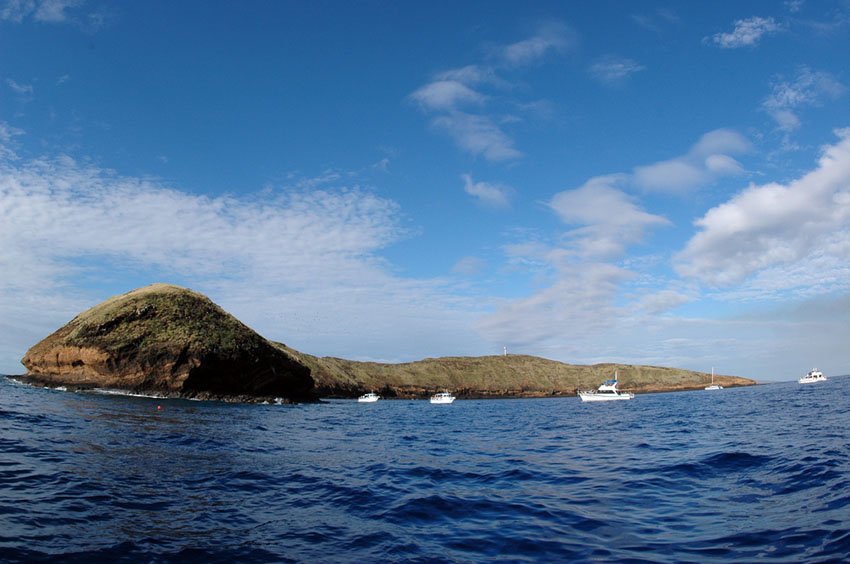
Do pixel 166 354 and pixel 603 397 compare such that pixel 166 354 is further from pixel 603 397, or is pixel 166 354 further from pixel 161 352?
pixel 603 397

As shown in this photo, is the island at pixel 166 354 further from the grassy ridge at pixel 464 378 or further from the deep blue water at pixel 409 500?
the grassy ridge at pixel 464 378

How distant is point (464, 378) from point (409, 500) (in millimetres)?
169651

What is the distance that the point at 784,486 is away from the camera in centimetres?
1241

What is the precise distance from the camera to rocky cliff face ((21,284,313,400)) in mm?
58219

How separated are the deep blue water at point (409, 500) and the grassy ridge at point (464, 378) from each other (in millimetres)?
113424

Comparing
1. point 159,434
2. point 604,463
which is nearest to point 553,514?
point 604,463

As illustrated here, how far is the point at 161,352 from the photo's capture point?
59125 mm

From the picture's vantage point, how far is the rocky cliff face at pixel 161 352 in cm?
5822

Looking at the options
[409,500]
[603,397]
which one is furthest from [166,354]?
[603,397]

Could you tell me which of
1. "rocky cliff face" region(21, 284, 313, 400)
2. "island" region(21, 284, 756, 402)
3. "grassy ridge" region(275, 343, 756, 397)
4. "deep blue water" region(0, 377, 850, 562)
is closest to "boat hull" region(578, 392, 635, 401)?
"island" region(21, 284, 756, 402)

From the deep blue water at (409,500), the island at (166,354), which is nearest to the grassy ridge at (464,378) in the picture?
the island at (166,354)

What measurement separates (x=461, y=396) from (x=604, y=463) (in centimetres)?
14835

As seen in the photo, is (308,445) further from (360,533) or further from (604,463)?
(360,533)

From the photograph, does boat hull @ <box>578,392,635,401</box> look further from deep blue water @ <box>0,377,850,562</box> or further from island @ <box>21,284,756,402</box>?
deep blue water @ <box>0,377,850,562</box>
